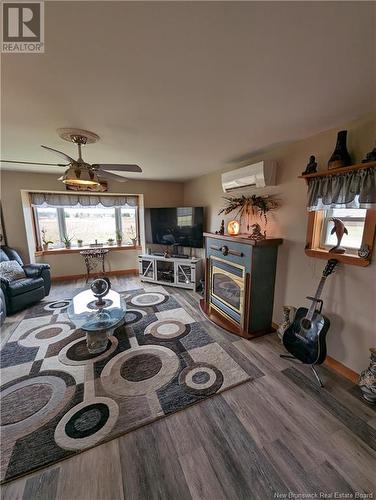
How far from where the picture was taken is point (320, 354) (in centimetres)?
182

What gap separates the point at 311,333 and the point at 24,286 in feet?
12.9

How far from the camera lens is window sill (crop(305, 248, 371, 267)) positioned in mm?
1726

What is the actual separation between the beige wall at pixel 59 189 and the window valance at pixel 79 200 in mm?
259

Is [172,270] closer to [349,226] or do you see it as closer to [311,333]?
[311,333]

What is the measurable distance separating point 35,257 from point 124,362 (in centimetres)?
348

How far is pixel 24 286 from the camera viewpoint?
3.12 m

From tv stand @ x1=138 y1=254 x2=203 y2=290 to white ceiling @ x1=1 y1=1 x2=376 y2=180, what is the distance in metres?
2.53

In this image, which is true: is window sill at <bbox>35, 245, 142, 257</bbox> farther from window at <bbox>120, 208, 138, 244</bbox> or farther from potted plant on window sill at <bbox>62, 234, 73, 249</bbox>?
window at <bbox>120, 208, 138, 244</bbox>

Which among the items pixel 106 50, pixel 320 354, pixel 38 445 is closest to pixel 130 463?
pixel 38 445

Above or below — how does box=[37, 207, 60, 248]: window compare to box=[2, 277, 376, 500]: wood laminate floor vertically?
above

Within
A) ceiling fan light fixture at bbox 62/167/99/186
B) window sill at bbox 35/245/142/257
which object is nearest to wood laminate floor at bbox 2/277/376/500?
ceiling fan light fixture at bbox 62/167/99/186

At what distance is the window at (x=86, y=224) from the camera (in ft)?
14.6

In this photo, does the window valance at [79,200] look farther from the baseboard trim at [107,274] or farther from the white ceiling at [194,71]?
the white ceiling at [194,71]

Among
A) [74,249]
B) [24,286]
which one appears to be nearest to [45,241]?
[74,249]
